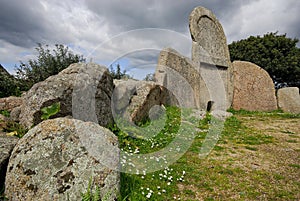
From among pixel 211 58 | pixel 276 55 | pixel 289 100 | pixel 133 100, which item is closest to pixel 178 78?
pixel 211 58

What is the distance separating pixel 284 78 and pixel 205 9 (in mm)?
19454

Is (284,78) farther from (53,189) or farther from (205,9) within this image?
(53,189)

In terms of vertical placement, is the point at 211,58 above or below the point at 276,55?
below

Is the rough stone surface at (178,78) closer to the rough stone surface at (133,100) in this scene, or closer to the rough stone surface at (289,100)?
the rough stone surface at (133,100)

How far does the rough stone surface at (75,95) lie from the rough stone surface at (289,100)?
1448cm

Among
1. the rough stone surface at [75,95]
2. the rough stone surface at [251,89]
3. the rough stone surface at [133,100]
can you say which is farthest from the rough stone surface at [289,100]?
the rough stone surface at [75,95]

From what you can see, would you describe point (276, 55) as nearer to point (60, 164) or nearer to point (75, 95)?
point (75, 95)

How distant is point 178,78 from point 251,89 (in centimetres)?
619

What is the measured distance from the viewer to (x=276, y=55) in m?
25.6

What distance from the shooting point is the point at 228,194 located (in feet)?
12.7

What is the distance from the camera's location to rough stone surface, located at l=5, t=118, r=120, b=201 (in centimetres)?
289

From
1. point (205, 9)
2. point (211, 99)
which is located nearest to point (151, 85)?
point (211, 99)

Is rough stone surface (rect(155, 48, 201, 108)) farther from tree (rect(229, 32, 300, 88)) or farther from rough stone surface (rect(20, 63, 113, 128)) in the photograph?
tree (rect(229, 32, 300, 88))

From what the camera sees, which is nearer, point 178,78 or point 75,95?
point 75,95
